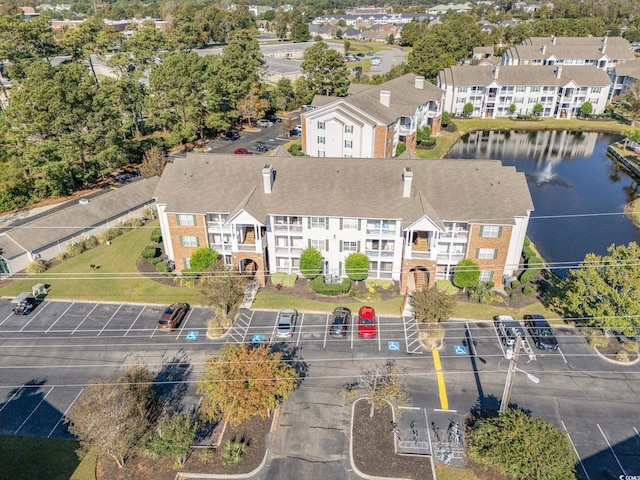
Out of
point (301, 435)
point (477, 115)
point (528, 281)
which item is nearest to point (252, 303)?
point (301, 435)

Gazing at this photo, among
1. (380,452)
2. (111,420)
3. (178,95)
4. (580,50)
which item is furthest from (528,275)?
(580,50)

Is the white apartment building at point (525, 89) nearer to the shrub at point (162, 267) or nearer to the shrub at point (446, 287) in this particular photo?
A: the shrub at point (446, 287)

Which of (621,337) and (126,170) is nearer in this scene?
(621,337)

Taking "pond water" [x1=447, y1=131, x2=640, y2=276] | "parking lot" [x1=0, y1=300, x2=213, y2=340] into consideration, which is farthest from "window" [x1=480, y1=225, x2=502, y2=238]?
"parking lot" [x1=0, y1=300, x2=213, y2=340]

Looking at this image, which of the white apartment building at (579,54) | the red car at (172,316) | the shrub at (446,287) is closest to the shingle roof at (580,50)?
the white apartment building at (579,54)

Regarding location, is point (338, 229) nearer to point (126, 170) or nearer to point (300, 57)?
point (126, 170)

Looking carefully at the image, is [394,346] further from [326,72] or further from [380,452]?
[326,72]
